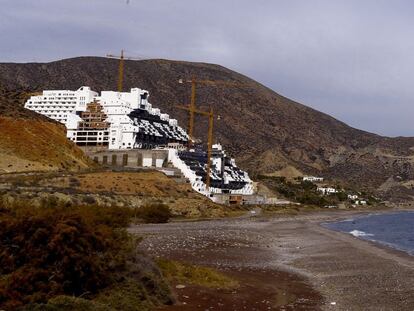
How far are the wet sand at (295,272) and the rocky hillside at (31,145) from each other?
A: 3202 cm

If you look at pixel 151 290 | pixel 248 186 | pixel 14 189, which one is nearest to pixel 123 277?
pixel 151 290

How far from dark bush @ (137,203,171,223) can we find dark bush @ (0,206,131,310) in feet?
136

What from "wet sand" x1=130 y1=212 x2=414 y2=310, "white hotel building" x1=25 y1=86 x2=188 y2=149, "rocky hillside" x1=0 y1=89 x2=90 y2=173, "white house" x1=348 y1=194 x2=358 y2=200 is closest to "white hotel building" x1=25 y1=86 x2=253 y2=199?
"white hotel building" x1=25 y1=86 x2=188 y2=149

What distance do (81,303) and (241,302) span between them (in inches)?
251

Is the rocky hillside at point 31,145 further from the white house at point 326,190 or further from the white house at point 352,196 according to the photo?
the white house at point 352,196

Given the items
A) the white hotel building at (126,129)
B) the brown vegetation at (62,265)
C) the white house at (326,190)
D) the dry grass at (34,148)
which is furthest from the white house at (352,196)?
the brown vegetation at (62,265)

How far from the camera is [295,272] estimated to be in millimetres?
26078

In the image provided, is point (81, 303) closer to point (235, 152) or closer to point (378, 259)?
point (378, 259)

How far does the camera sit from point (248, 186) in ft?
368

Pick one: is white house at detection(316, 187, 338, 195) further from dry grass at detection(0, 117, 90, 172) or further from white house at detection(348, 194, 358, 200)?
dry grass at detection(0, 117, 90, 172)

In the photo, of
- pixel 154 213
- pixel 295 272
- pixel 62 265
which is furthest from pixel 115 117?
pixel 62 265

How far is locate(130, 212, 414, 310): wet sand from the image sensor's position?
18.1 meters

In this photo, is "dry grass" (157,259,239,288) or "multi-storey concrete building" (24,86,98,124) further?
"multi-storey concrete building" (24,86,98,124)

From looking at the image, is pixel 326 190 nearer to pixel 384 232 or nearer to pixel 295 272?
pixel 384 232
